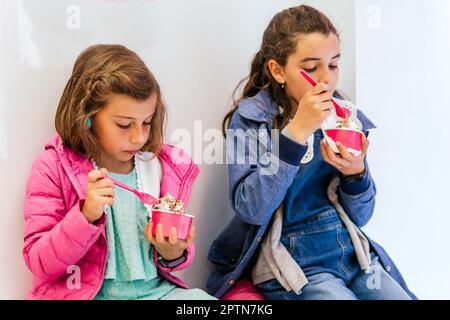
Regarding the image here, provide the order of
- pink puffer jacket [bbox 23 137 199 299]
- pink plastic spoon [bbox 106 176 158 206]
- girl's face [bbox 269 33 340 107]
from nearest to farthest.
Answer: pink puffer jacket [bbox 23 137 199 299], pink plastic spoon [bbox 106 176 158 206], girl's face [bbox 269 33 340 107]

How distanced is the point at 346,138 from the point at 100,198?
471 millimetres

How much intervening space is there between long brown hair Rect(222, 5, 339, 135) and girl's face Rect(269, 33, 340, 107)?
12 mm

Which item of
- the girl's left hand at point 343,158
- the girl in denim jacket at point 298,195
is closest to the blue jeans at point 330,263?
the girl in denim jacket at point 298,195

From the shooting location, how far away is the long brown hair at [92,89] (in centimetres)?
112

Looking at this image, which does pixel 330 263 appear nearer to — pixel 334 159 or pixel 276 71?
pixel 334 159

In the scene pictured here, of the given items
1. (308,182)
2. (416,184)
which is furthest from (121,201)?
(416,184)

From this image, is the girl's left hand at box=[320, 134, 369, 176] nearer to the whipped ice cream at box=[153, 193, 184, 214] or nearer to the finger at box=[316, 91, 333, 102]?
the finger at box=[316, 91, 333, 102]

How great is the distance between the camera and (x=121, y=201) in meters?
1.17

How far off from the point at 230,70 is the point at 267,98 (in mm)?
121

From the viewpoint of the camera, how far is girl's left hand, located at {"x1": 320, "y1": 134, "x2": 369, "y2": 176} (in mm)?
1204

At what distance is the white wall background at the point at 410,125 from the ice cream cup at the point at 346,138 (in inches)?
10.2

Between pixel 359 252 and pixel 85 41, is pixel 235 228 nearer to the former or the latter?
pixel 359 252

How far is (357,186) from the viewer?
1.28 metres

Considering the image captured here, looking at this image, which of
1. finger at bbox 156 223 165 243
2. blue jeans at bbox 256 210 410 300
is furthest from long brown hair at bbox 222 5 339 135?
finger at bbox 156 223 165 243
